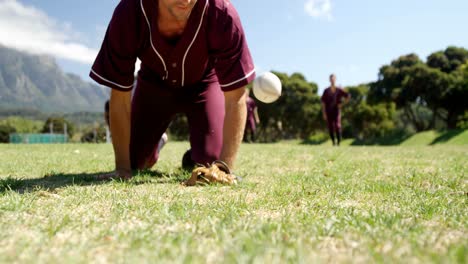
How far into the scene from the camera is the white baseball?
523 cm

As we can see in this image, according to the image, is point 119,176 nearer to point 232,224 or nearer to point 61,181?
point 61,181

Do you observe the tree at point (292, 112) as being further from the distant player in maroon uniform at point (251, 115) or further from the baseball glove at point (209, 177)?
the baseball glove at point (209, 177)

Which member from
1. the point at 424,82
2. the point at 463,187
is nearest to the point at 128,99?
the point at 463,187

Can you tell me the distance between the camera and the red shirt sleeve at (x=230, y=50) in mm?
3342

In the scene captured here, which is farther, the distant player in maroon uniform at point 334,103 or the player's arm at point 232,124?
the distant player in maroon uniform at point 334,103

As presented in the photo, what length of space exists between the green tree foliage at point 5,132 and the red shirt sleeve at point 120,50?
51.4 metres

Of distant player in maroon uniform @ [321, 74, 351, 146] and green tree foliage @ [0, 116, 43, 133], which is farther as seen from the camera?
green tree foliage @ [0, 116, 43, 133]

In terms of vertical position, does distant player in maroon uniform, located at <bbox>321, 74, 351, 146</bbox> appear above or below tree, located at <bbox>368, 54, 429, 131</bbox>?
below

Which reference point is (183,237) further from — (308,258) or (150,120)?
(150,120)

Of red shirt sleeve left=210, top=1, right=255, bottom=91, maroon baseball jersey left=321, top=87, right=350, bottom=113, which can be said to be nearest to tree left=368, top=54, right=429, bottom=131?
maroon baseball jersey left=321, top=87, right=350, bottom=113

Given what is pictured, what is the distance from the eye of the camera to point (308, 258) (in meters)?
1.30

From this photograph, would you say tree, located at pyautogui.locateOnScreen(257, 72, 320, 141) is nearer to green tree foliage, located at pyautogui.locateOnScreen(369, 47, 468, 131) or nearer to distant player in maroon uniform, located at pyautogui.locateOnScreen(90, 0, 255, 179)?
green tree foliage, located at pyautogui.locateOnScreen(369, 47, 468, 131)

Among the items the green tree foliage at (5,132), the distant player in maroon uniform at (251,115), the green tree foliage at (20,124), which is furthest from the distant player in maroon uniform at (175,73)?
the green tree foliage at (20,124)

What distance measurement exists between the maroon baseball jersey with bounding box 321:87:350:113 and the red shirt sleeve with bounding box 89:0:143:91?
11.1m
